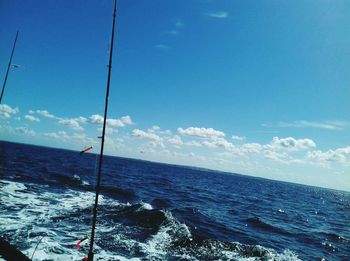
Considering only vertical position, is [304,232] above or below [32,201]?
below

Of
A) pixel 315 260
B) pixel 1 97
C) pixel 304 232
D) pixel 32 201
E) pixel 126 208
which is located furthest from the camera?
pixel 304 232

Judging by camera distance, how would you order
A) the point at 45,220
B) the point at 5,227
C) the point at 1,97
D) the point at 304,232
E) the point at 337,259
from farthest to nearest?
the point at 304,232 → the point at 337,259 → the point at 45,220 → the point at 5,227 → the point at 1,97

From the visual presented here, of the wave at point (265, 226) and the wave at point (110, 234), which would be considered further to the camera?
the wave at point (265, 226)

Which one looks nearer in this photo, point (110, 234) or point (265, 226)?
point (110, 234)

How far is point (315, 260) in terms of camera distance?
18.4 meters

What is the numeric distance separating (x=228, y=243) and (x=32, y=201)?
16235 millimetres

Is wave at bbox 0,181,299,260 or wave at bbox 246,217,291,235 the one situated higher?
wave at bbox 0,181,299,260

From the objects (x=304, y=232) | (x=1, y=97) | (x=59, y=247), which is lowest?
(x=304, y=232)

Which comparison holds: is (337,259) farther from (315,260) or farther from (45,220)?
(45,220)

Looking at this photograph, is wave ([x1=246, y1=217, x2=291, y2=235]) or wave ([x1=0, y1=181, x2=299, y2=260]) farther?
wave ([x1=246, y1=217, x2=291, y2=235])

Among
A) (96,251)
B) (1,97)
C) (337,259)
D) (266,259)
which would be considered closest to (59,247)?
(96,251)

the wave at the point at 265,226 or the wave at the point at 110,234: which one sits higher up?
the wave at the point at 110,234

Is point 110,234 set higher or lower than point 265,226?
higher

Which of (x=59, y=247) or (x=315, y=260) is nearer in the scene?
(x=59, y=247)
